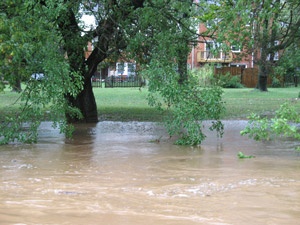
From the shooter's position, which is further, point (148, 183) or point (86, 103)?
point (86, 103)

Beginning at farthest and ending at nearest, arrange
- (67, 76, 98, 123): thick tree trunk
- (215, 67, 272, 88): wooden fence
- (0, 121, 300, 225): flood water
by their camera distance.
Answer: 1. (215, 67, 272, 88): wooden fence
2. (67, 76, 98, 123): thick tree trunk
3. (0, 121, 300, 225): flood water

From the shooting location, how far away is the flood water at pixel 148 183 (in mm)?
5508

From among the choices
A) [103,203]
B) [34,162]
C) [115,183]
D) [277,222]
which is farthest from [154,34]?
[277,222]

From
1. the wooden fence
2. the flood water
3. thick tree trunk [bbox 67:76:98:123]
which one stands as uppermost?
the wooden fence

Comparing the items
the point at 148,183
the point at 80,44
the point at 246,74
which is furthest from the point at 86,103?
the point at 246,74

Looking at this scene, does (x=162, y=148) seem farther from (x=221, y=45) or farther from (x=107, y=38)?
(x=107, y=38)

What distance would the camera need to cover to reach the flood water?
5.51 meters

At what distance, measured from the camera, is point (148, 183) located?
7.30 meters

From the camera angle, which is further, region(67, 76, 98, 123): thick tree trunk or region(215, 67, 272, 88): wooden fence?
region(215, 67, 272, 88): wooden fence

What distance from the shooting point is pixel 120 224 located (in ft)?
17.0

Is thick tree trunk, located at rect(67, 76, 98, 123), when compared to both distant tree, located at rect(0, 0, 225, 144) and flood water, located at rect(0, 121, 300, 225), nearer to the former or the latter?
distant tree, located at rect(0, 0, 225, 144)

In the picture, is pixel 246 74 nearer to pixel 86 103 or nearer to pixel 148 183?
pixel 86 103

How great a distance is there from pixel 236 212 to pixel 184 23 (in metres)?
9.28

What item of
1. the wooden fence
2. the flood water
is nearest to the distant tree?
the flood water
